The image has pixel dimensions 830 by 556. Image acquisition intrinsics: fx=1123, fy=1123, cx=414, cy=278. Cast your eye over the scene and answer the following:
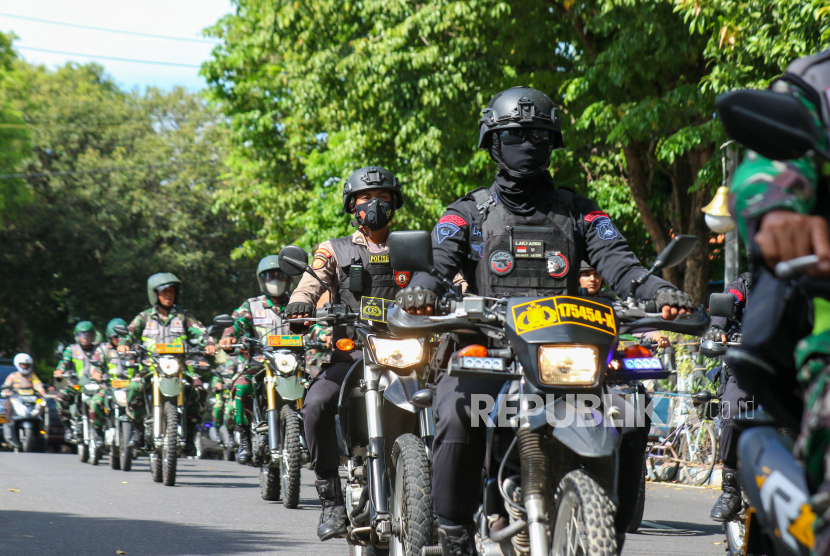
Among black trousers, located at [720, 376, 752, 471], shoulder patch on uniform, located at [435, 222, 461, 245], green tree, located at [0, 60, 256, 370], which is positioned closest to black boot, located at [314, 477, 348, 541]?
shoulder patch on uniform, located at [435, 222, 461, 245]

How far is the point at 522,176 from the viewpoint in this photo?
15.1ft

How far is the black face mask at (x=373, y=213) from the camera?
271 inches

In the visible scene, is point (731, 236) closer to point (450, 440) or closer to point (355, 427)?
point (355, 427)

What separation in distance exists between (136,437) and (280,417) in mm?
4443

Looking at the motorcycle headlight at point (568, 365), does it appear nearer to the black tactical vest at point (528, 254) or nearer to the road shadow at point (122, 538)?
the black tactical vest at point (528, 254)

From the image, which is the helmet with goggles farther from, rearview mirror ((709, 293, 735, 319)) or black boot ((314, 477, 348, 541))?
rearview mirror ((709, 293, 735, 319))

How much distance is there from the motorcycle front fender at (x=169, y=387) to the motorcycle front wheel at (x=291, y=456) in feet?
9.73

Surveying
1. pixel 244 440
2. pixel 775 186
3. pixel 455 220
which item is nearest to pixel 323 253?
pixel 455 220

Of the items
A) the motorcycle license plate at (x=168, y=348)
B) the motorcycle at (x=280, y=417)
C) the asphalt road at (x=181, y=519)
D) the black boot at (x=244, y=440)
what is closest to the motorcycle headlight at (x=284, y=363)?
the motorcycle at (x=280, y=417)

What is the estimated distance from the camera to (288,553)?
7.01 metres

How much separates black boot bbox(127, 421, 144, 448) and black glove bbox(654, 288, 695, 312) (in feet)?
35.6

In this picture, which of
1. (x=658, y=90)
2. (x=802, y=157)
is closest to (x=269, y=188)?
(x=658, y=90)

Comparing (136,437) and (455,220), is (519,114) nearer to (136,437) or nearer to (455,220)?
(455,220)

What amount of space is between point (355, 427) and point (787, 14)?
22.4 feet
